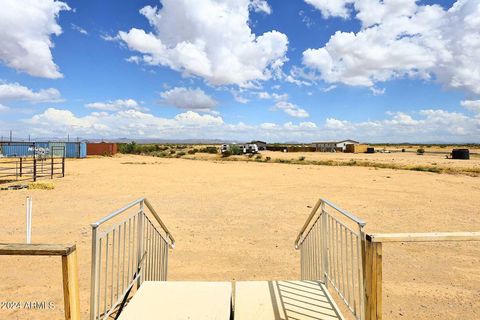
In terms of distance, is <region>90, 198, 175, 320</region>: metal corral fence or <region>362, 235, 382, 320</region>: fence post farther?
<region>90, 198, 175, 320</region>: metal corral fence

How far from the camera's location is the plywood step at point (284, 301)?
3635 mm

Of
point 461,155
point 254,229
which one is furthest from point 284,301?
point 461,155

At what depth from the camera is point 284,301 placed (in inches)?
155

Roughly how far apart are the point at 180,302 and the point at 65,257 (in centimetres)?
187

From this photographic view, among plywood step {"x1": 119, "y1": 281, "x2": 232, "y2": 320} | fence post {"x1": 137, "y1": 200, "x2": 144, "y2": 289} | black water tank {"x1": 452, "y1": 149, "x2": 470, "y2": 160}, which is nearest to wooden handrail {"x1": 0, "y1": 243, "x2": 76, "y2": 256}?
plywood step {"x1": 119, "y1": 281, "x2": 232, "y2": 320}

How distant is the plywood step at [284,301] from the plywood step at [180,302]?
20cm

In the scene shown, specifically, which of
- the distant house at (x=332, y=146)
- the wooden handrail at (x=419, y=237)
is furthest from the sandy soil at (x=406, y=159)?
the wooden handrail at (x=419, y=237)

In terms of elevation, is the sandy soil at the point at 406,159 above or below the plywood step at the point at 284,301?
above

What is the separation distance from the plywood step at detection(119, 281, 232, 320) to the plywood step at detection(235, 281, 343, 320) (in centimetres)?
20

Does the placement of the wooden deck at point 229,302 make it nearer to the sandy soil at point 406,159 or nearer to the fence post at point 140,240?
the fence post at point 140,240

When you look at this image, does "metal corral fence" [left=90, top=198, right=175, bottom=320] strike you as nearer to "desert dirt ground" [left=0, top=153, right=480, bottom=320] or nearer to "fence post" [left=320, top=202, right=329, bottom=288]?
"desert dirt ground" [left=0, top=153, right=480, bottom=320]

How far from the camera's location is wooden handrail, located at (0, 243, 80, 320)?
219 cm

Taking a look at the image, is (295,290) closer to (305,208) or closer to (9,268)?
(9,268)

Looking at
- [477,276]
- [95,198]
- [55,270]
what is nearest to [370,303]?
[477,276]
